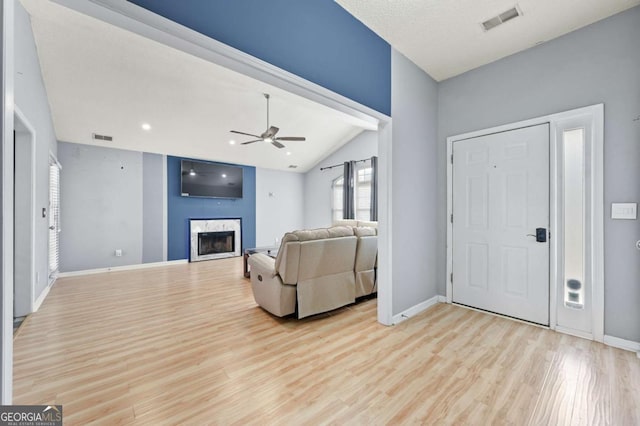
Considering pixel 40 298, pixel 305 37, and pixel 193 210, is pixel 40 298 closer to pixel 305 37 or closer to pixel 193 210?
pixel 193 210

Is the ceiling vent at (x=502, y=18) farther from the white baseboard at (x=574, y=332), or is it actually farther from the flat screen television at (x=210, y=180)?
the flat screen television at (x=210, y=180)

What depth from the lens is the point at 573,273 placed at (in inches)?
102

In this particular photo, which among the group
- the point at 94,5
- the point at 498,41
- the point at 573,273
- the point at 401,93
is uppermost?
the point at 498,41

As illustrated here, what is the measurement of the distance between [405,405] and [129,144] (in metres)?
6.62

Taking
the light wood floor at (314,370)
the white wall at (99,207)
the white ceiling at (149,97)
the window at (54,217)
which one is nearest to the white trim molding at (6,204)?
the light wood floor at (314,370)

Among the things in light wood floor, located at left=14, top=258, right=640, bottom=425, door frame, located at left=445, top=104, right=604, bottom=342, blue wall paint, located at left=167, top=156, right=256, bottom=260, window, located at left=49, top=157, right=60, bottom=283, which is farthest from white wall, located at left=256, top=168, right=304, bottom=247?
door frame, located at left=445, top=104, right=604, bottom=342

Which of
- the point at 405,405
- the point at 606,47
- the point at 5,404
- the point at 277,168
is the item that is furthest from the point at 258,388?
the point at 277,168

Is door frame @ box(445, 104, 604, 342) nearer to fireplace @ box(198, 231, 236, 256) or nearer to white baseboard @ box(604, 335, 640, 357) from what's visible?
white baseboard @ box(604, 335, 640, 357)

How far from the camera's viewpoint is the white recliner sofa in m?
2.86

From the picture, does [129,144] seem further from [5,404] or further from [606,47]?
[606,47]

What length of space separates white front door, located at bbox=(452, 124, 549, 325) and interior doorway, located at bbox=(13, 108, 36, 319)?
524cm

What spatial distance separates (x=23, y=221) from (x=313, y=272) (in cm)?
347

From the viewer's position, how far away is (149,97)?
13.9 feet

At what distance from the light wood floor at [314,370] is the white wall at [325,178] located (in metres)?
4.76
